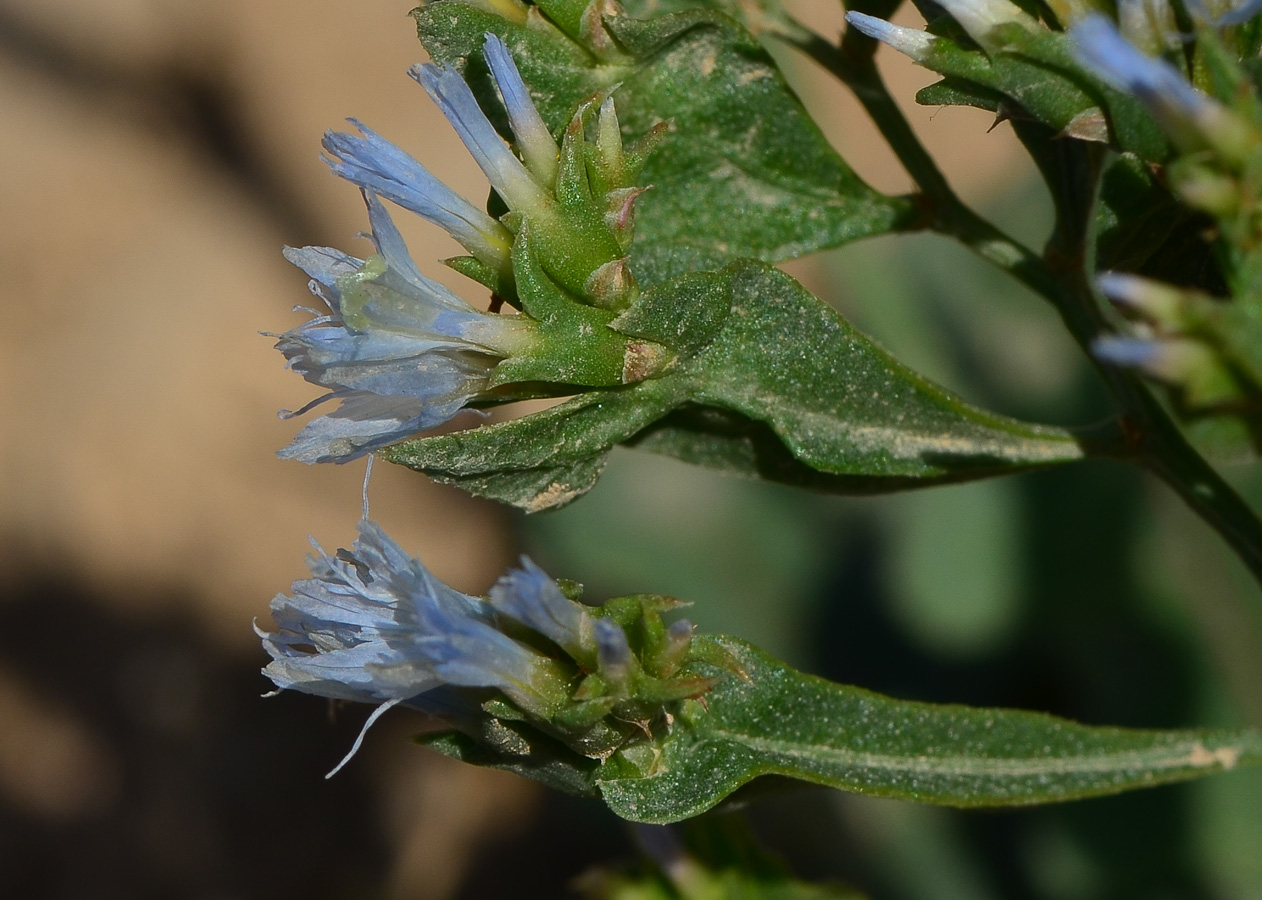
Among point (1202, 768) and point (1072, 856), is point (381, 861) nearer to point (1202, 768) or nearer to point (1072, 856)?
point (1072, 856)

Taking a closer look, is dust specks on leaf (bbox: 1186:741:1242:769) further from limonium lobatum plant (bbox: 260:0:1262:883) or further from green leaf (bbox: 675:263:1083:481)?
green leaf (bbox: 675:263:1083:481)

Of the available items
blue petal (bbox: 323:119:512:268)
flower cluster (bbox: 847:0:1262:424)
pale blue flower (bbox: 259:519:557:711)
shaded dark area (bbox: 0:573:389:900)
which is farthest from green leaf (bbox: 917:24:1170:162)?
shaded dark area (bbox: 0:573:389:900)

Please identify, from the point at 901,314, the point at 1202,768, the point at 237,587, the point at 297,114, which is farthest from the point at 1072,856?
the point at 297,114

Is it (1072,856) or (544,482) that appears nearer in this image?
(544,482)

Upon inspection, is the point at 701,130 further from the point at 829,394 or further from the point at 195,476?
the point at 195,476

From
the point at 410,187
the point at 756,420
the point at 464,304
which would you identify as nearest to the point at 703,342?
the point at 756,420
